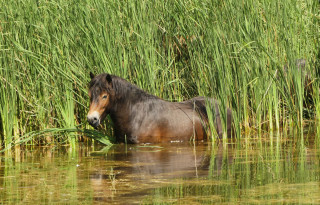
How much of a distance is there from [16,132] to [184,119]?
7.93 feet

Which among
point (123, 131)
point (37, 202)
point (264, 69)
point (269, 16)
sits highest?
point (269, 16)

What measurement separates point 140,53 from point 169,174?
3.25m

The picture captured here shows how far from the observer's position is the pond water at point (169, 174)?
4273mm

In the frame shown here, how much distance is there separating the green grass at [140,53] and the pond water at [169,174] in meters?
0.68

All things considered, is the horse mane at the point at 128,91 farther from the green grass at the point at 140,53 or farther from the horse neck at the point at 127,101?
the green grass at the point at 140,53

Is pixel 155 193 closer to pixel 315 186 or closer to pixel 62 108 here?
pixel 315 186

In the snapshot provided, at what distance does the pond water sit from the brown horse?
0.68m

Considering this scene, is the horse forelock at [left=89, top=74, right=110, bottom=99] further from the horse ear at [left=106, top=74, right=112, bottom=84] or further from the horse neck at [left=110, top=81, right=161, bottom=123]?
the horse neck at [left=110, top=81, right=161, bottom=123]

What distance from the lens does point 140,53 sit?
8273 mm

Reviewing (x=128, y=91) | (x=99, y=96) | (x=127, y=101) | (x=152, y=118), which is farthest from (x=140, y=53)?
(x=152, y=118)

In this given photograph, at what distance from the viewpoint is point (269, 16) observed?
8641 millimetres

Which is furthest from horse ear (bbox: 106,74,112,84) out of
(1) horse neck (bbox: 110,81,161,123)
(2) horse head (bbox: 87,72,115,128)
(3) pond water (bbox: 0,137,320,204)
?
(3) pond water (bbox: 0,137,320,204)

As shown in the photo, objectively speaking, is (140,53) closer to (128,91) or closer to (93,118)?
(128,91)

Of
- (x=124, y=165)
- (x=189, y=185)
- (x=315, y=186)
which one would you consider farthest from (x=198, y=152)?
(x=315, y=186)
